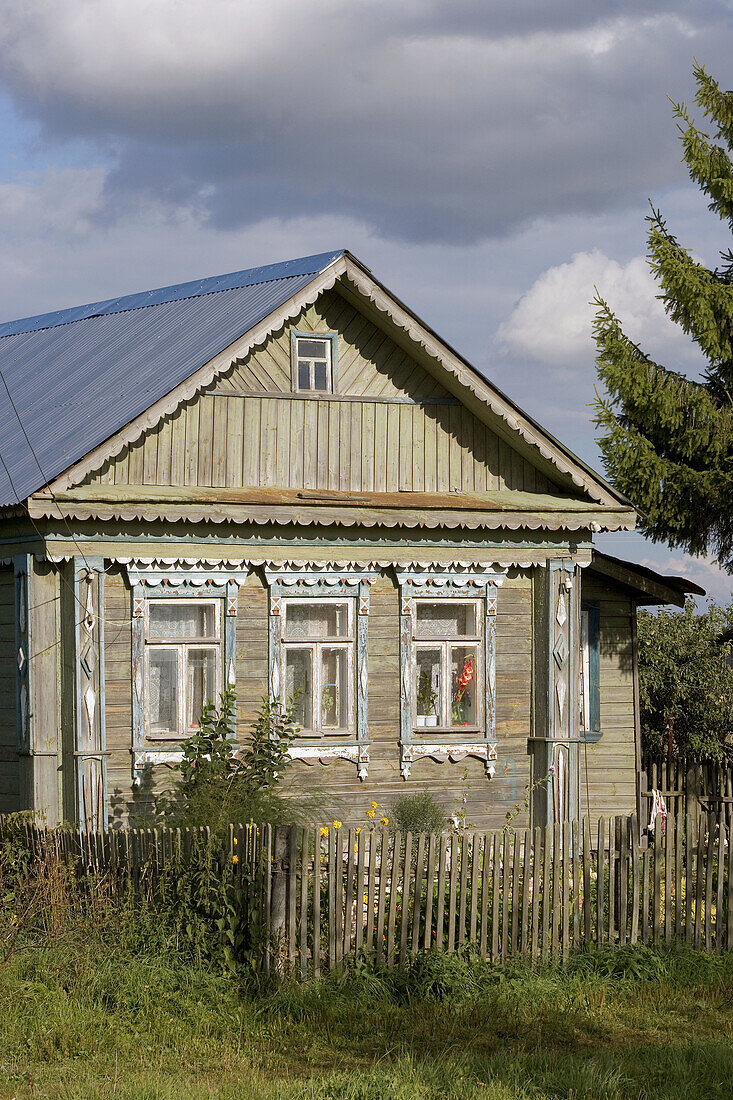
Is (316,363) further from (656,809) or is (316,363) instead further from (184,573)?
(656,809)

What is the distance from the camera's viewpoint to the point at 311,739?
14.8m

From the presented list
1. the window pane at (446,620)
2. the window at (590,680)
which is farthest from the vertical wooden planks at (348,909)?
the window at (590,680)

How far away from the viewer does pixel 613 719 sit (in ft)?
59.1

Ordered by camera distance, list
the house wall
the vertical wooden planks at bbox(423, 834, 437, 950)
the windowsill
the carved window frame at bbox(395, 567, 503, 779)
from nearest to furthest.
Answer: the vertical wooden planks at bbox(423, 834, 437, 950)
the house wall
the carved window frame at bbox(395, 567, 503, 779)
the windowsill

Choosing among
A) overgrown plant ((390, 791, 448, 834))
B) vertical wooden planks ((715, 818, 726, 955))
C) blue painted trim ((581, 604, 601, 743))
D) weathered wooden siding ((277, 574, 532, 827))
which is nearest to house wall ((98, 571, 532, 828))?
weathered wooden siding ((277, 574, 532, 827))

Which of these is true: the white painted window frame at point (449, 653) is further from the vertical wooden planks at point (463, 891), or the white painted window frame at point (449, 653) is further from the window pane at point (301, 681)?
the vertical wooden planks at point (463, 891)

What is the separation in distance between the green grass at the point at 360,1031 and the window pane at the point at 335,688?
16.8 feet

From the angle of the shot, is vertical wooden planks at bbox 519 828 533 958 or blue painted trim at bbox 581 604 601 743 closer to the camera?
vertical wooden planks at bbox 519 828 533 958

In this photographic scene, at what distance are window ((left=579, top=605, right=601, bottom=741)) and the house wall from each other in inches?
92.9

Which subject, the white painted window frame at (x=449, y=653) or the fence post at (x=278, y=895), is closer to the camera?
the fence post at (x=278, y=895)

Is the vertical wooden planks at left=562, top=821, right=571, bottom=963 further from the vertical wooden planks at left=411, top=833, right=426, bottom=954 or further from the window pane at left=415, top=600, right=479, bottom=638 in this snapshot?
the window pane at left=415, top=600, right=479, bottom=638

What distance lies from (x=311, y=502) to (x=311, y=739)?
236cm

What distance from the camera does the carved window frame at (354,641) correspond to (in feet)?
47.8

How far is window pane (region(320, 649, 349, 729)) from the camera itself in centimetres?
1494
